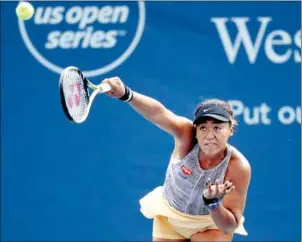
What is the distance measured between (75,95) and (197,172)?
89 cm

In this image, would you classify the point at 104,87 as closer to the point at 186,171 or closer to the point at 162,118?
the point at 162,118

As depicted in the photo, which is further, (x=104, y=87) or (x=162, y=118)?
(x=162, y=118)

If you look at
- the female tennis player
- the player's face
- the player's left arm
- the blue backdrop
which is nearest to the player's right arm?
the female tennis player

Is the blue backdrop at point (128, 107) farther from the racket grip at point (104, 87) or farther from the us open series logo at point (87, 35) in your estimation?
the racket grip at point (104, 87)

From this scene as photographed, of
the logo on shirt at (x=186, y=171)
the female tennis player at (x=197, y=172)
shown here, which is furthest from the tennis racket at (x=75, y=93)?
the logo on shirt at (x=186, y=171)

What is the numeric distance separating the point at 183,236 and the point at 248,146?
1647 millimetres

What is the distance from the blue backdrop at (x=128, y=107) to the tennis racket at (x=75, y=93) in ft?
6.96

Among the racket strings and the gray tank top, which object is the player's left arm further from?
the racket strings

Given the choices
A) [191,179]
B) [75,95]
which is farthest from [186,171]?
[75,95]

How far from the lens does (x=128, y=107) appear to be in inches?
293

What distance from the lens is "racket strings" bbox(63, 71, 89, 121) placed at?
16.5 feet

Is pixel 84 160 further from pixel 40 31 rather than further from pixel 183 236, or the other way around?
pixel 183 236

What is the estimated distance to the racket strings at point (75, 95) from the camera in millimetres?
5031

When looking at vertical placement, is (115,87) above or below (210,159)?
above
